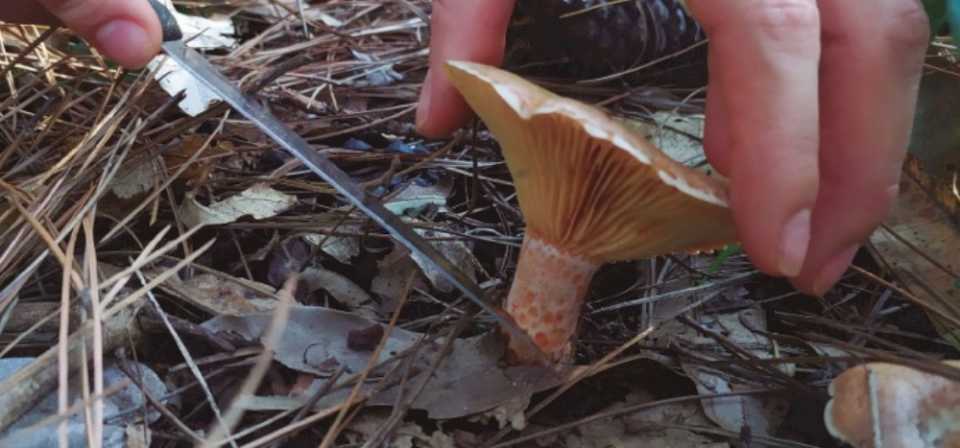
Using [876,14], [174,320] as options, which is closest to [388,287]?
[174,320]

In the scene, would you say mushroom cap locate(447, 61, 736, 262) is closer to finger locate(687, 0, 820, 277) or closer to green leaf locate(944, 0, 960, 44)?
finger locate(687, 0, 820, 277)

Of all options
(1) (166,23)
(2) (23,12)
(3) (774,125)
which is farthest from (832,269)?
(2) (23,12)

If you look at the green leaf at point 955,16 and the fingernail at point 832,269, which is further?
the fingernail at point 832,269

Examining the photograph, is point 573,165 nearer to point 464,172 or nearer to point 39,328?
point 464,172

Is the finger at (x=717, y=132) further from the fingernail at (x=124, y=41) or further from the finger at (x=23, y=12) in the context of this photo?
the finger at (x=23, y=12)

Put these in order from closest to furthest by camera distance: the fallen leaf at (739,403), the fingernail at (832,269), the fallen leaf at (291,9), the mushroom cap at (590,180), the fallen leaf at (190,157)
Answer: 1. the mushroom cap at (590,180)
2. the fingernail at (832,269)
3. the fallen leaf at (739,403)
4. the fallen leaf at (190,157)
5. the fallen leaf at (291,9)

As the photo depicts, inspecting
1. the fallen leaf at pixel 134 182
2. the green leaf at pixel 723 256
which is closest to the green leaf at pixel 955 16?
the green leaf at pixel 723 256

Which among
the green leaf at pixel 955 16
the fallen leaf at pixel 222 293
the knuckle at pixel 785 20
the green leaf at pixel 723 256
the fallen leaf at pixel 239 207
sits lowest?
the green leaf at pixel 723 256

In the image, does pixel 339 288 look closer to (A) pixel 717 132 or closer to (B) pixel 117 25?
(B) pixel 117 25
